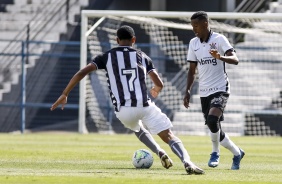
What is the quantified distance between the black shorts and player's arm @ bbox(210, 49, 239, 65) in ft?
1.91

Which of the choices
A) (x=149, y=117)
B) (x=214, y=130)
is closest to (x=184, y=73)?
(x=214, y=130)

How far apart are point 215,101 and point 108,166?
5.54 feet

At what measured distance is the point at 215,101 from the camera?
516 inches

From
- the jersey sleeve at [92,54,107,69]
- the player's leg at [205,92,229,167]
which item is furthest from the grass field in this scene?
the jersey sleeve at [92,54,107,69]

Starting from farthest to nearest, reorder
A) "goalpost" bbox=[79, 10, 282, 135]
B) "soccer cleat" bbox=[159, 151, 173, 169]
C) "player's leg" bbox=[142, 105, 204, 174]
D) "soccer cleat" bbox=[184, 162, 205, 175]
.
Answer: "goalpost" bbox=[79, 10, 282, 135]
"soccer cleat" bbox=[159, 151, 173, 169]
"player's leg" bbox=[142, 105, 204, 174]
"soccer cleat" bbox=[184, 162, 205, 175]

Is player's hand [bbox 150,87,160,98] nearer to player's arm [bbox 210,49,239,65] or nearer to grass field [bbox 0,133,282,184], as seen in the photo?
player's arm [bbox 210,49,239,65]

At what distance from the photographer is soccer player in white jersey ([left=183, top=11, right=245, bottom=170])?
42.4 feet

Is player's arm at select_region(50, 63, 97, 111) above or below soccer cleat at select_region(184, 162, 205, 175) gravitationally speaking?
above

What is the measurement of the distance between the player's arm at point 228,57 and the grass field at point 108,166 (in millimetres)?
1402

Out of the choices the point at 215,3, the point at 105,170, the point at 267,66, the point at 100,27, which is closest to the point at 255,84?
the point at 267,66

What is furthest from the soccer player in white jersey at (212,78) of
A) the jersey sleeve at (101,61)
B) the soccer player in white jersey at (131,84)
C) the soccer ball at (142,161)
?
Result: the jersey sleeve at (101,61)

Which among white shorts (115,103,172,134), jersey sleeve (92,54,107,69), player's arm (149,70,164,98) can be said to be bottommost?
white shorts (115,103,172,134)

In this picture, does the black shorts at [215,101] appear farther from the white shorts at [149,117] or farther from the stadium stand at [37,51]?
the stadium stand at [37,51]

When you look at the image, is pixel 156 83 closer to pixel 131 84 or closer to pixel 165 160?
pixel 131 84
